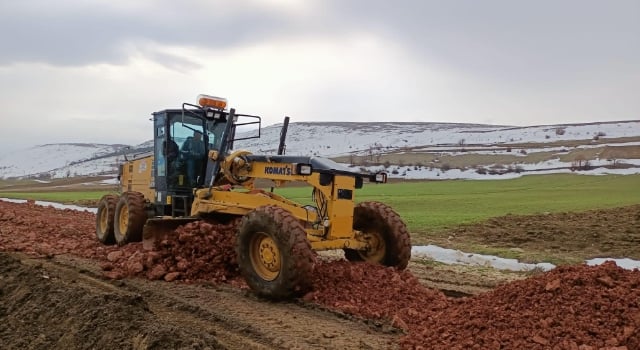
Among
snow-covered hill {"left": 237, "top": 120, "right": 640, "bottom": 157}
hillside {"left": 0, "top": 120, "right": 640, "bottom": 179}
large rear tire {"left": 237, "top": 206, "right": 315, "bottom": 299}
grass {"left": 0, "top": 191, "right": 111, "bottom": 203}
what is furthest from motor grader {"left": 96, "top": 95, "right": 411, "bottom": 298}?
snow-covered hill {"left": 237, "top": 120, "right": 640, "bottom": 157}

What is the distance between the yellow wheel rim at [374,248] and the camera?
8.73 metres

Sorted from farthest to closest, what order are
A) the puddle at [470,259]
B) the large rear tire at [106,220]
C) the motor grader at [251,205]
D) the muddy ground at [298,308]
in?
the large rear tire at [106,220], the puddle at [470,259], the motor grader at [251,205], the muddy ground at [298,308]

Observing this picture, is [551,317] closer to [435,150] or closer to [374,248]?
[374,248]

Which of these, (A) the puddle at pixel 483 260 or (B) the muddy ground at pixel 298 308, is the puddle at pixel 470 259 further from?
(B) the muddy ground at pixel 298 308

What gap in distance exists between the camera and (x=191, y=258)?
28.3 feet

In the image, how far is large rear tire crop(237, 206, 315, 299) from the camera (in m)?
6.98

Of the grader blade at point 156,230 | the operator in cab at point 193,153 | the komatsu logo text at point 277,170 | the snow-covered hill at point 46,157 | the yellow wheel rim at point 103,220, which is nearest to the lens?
the komatsu logo text at point 277,170

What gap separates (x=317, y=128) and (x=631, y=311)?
16171 cm

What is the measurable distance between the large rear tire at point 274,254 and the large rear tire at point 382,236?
1625mm

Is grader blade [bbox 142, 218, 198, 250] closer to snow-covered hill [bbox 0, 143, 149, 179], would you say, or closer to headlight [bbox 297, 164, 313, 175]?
headlight [bbox 297, 164, 313, 175]

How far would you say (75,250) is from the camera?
10969 mm

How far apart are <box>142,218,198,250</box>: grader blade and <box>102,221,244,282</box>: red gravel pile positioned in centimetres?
21

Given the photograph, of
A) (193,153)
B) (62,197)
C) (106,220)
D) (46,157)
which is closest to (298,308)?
(193,153)

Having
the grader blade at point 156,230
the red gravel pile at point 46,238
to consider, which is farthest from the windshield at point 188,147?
the red gravel pile at point 46,238
